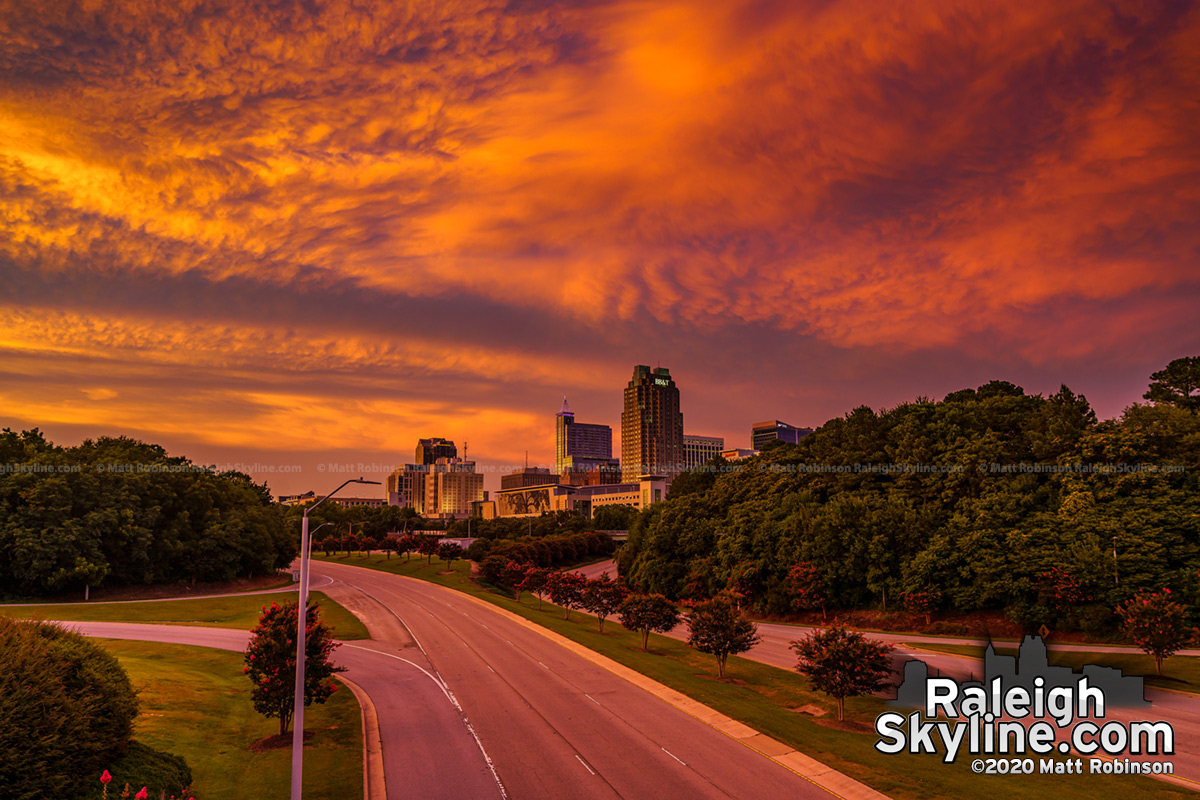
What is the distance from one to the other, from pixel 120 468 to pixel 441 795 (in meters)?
70.3

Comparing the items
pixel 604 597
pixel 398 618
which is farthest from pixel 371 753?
pixel 604 597

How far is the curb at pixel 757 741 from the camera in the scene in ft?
67.7

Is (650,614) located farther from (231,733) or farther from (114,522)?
(114,522)

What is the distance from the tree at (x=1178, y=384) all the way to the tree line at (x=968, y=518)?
1.18 ft

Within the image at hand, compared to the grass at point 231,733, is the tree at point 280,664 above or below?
above

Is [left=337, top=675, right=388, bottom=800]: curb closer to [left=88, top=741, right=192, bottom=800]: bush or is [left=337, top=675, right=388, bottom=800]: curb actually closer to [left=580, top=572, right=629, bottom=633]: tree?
[left=88, top=741, right=192, bottom=800]: bush

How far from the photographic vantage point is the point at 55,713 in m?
14.9

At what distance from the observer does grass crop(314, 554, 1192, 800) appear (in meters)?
20.6

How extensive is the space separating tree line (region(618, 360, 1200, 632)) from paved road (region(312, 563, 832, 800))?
84.0 ft

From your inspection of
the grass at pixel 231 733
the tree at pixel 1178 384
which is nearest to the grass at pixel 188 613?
the grass at pixel 231 733

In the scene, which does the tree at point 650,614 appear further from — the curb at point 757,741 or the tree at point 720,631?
the tree at point 720,631

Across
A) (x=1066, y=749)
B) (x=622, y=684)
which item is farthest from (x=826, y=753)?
(x=622, y=684)

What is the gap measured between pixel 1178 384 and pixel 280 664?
91.9 meters

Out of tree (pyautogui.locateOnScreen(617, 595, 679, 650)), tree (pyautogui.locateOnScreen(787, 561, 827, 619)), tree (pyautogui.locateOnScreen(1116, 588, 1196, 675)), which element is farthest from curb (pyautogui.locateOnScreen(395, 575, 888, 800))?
tree (pyautogui.locateOnScreen(787, 561, 827, 619))
